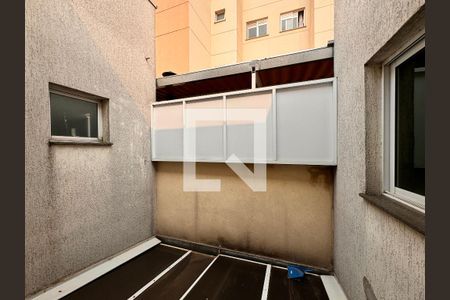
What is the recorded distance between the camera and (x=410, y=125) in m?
1.53

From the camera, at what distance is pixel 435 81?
110 centimetres

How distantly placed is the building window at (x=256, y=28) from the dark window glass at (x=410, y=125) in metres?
8.87

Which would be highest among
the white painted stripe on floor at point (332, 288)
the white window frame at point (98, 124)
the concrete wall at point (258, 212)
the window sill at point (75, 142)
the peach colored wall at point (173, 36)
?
the peach colored wall at point (173, 36)

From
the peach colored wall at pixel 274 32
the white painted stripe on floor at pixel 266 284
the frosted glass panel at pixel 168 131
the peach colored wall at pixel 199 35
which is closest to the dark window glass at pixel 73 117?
the frosted glass panel at pixel 168 131

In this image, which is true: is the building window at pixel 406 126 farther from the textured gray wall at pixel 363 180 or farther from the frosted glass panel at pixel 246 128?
the frosted glass panel at pixel 246 128

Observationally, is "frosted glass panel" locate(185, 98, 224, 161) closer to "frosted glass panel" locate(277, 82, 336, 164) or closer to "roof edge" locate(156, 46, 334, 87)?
"roof edge" locate(156, 46, 334, 87)

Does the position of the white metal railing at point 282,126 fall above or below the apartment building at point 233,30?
below

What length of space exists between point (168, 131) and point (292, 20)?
8.19 m

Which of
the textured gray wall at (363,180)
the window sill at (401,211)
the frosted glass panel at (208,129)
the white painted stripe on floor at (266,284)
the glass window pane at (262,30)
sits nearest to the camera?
the window sill at (401,211)

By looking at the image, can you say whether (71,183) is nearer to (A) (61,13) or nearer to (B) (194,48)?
(A) (61,13)

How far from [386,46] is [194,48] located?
7.14m

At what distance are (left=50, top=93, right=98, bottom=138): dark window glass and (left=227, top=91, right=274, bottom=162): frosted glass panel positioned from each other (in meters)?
2.38

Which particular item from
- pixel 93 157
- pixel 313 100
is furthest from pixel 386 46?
pixel 93 157

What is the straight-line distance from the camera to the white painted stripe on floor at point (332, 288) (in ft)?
8.28
